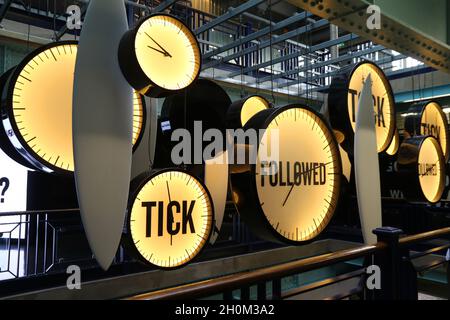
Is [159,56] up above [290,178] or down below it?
above

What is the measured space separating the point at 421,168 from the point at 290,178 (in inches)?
50.1

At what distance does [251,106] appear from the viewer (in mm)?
2020

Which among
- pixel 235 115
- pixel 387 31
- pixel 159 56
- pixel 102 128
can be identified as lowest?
pixel 102 128

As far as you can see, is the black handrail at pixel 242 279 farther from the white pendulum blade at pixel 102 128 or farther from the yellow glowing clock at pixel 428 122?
the yellow glowing clock at pixel 428 122

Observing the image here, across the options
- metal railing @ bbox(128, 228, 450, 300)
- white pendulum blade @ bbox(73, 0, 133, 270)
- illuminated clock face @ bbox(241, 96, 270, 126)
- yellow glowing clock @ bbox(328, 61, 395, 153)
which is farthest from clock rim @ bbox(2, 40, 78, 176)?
yellow glowing clock @ bbox(328, 61, 395, 153)

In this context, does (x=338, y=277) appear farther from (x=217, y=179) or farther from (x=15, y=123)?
(x=15, y=123)

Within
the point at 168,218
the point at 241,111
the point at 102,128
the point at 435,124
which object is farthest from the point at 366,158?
the point at 435,124

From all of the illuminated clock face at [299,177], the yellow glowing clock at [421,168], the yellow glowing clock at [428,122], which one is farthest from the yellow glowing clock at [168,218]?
the yellow glowing clock at [428,122]

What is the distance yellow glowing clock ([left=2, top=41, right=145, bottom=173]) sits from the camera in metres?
1.09

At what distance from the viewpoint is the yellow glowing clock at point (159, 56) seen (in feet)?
3.87

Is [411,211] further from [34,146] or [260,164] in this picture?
[34,146]

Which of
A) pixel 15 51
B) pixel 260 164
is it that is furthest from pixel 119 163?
pixel 15 51

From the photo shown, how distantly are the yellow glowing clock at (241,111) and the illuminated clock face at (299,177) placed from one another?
1.54ft
